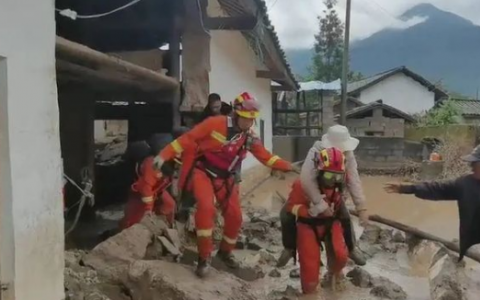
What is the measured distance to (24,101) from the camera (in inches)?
A: 141

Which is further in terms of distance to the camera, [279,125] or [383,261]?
[279,125]

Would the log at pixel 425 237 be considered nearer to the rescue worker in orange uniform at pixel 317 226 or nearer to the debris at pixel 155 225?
the rescue worker in orange uniform at pixel 317 226

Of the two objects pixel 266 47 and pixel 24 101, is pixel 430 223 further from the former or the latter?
pixel 24 101

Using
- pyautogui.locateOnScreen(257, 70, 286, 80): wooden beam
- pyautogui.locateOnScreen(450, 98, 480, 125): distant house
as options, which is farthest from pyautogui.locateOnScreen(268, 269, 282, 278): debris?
pyautogui.locateOnScreen(450, 98, 480, 125): distant house

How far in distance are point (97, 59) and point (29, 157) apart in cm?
152

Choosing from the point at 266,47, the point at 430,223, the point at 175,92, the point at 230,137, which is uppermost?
the point at 266,47

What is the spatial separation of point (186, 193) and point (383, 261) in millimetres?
2846

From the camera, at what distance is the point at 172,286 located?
4.30m

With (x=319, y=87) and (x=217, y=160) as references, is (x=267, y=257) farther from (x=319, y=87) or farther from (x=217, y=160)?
(x=319, y=87)

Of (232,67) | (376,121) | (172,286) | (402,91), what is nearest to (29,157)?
(172,286)

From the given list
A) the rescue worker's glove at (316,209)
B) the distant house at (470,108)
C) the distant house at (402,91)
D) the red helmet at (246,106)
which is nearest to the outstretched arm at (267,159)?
the red helmet at (246,106)

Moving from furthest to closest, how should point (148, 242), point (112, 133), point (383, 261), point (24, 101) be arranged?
1. point (112, 133)
2. point (383, 261)
3. point (148, 242)
4. point (24, 101)

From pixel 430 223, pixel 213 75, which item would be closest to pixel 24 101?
pixel 213 75

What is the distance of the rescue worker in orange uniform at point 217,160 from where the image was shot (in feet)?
17.0
